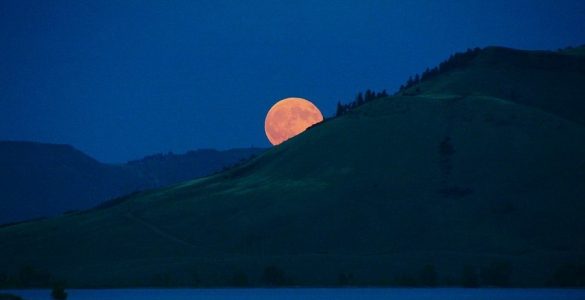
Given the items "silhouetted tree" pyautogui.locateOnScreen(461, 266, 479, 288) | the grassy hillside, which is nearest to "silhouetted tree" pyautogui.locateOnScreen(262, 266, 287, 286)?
the grassy hillside

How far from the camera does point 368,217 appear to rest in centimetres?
14312

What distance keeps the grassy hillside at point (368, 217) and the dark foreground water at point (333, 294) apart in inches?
304

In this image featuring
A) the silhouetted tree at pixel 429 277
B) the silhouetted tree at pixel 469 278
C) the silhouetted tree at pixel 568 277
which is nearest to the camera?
the silhouetted tree at pixel 568 277

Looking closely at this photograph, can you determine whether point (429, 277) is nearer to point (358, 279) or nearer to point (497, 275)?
point (497, 275)

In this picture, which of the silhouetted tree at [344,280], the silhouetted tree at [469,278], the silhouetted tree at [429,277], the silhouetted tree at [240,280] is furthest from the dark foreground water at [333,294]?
the silhouetted tree at [240,280]

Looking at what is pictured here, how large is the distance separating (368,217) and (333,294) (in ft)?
132

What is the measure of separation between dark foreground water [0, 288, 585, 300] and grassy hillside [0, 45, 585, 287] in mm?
7712

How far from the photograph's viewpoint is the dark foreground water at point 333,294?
96.1 m

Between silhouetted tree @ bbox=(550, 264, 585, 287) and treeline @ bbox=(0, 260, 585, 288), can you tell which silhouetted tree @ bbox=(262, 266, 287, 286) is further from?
silhouetted tree @ bbox=(550, 264, 585, 287)

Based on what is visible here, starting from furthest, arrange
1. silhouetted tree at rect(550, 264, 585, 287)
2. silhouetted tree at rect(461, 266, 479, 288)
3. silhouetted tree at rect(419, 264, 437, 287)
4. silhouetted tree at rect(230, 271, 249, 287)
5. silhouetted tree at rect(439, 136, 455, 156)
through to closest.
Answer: silhouetted tree at rect(439, 136, 455, 156), silhouetted tree at rect(230, 271, 249, 287), silhouetted tree at rect(419, 264, 437, 287), silhouetted tree at rect(461, 266, 479, 288), silhouetted tree at rect(550, 264, 585, 287)

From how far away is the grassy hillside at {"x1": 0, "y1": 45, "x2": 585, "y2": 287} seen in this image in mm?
124375

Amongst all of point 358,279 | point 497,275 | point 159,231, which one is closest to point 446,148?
point 358,279

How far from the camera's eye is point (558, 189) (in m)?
146

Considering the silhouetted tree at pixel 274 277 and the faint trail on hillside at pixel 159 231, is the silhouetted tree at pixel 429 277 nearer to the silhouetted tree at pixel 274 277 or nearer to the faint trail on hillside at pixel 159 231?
A: the silhouetted tree at pixel 274 277
